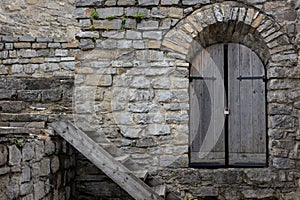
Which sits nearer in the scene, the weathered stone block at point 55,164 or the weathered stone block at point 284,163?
the weathered stone block at point 55,164

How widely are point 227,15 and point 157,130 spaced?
1.56 metres

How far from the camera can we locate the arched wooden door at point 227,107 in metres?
4.64

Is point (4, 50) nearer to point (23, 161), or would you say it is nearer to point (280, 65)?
point (23, 161)

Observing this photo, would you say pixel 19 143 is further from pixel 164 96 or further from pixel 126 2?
pixel 126 2

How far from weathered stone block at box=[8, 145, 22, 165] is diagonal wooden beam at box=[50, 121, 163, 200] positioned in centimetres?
100

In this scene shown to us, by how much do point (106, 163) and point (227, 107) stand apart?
177 cm

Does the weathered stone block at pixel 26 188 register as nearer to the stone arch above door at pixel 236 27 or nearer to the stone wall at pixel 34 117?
the stone wall at pixel 34 117

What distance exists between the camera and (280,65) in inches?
172

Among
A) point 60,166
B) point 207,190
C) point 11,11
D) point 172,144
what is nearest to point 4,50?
point 11,11

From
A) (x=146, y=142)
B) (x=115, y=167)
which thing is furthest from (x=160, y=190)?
(x=146, y=142)

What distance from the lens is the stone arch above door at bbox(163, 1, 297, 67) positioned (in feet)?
14.3

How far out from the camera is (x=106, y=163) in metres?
3.74

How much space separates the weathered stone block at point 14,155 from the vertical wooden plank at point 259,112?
2.92 metres

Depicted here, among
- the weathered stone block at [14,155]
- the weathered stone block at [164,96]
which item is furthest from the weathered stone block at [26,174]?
the weathered stone block at [164,96]
